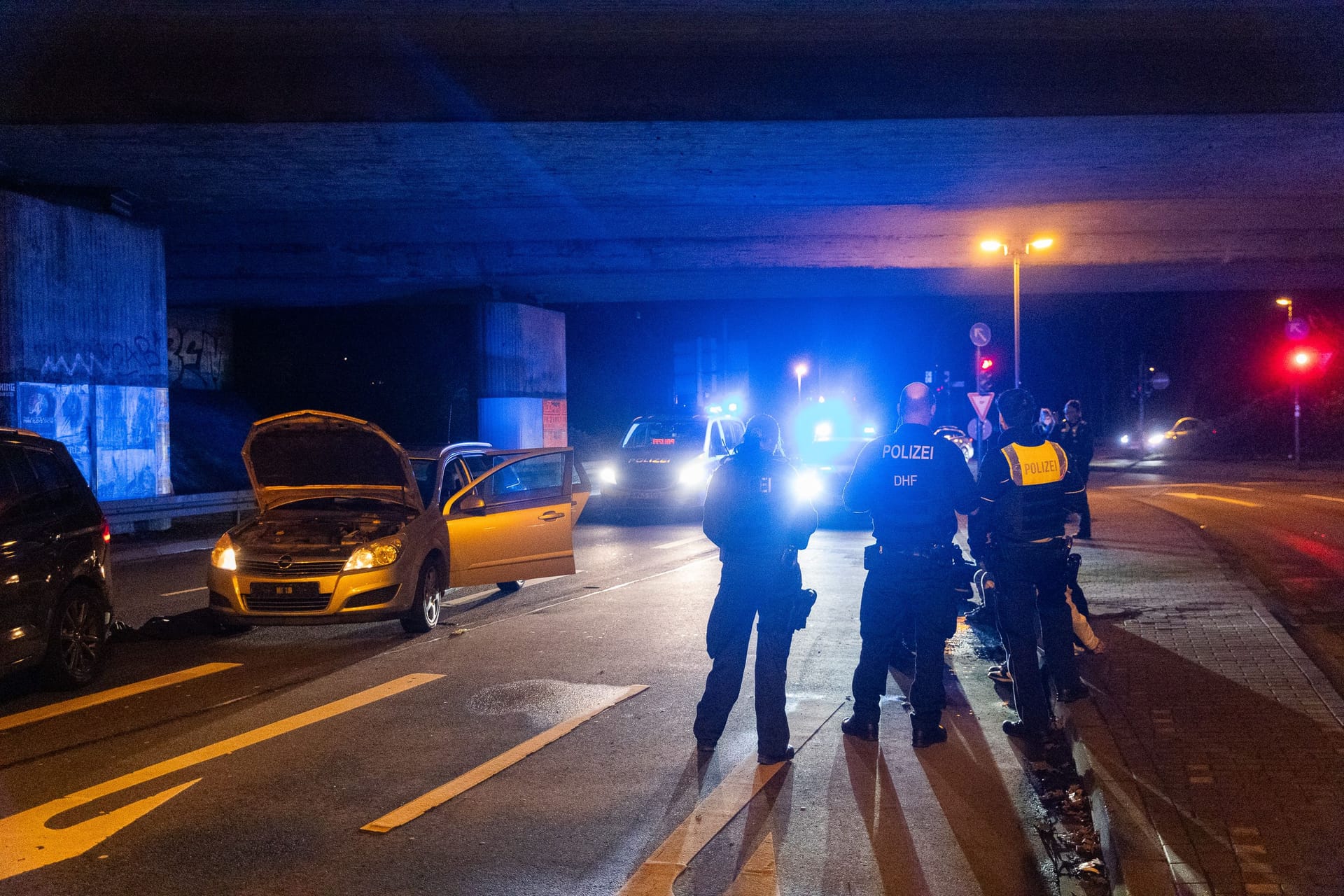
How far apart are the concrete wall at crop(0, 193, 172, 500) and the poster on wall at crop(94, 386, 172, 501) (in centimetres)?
2

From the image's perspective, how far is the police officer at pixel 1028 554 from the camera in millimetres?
5934

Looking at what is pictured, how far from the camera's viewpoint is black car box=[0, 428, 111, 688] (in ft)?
21.3

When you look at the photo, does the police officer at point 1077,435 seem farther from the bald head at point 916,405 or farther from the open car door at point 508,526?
the bald head at point 916,405

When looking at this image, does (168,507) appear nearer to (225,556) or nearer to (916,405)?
(225,556)

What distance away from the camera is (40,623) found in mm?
6695

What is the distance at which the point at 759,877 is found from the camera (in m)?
4.05

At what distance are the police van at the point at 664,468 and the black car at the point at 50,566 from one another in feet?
42.9

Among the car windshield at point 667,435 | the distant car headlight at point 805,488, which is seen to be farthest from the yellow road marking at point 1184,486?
the distant car headlight at point 805,488

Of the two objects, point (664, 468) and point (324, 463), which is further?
point (664, 468)

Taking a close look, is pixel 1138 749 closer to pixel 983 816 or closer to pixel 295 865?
pixel 983 816

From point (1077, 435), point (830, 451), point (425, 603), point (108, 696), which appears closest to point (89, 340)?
point (425, 603)

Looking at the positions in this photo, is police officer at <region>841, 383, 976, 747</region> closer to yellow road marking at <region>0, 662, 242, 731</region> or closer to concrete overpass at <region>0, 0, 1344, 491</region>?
yellow road marking at <region>0, 662, 242, 731</region>

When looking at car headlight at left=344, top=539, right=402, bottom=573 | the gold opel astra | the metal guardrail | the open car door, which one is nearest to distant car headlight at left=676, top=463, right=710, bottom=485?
the metal guardrail

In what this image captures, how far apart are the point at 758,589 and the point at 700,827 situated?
141 cm
